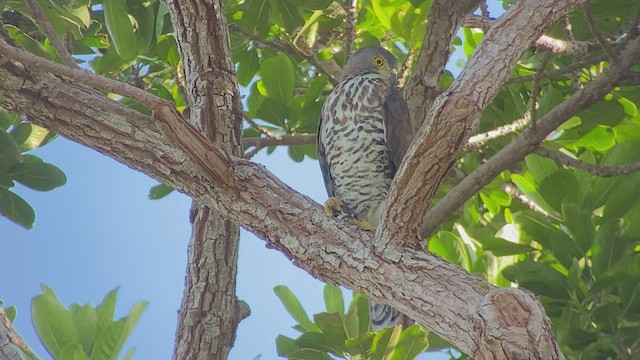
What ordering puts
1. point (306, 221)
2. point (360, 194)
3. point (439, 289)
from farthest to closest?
point (360, 194) < point (306, 221) < point (439, 289)

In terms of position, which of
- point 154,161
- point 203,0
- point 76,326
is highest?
point 203,0

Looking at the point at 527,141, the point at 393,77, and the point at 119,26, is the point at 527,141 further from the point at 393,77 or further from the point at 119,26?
the point at 119,26

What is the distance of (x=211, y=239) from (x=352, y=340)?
→ 22.5 inches

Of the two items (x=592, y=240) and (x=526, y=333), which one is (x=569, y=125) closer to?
(x=592, y=240)

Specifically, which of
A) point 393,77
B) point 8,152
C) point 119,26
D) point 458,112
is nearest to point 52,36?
point 119,26

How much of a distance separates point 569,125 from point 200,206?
61.8 inches

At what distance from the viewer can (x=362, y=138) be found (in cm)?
350

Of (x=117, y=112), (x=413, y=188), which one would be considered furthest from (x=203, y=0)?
(x=413, y=188)

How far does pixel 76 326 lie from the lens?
10.0 ft

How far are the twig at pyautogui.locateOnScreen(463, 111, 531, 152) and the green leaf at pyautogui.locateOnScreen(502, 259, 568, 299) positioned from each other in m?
0.66

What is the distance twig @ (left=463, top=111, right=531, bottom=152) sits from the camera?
3.37 m

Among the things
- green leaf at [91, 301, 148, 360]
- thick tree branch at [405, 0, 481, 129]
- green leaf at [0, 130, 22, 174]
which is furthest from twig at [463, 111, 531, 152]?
green leaf at [0, 130, 22, 174]

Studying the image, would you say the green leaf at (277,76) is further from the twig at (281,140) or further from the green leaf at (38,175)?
the green leaf at (38,175)

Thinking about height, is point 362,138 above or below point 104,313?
above
